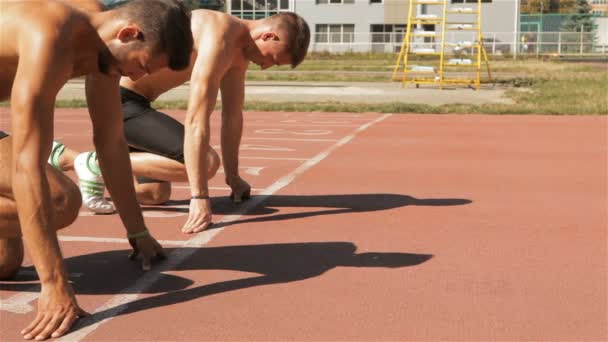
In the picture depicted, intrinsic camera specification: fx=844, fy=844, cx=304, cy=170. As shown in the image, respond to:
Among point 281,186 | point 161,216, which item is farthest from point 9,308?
point 281,186

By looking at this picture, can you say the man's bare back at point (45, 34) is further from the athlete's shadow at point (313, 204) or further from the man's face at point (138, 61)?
the athlete's shadow at point (313, 204)

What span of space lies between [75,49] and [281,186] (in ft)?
13.5

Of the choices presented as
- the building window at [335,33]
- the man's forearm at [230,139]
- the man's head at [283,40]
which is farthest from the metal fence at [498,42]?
the man's head at [283,40]

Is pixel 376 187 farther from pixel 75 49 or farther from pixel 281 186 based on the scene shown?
pixel 75 49

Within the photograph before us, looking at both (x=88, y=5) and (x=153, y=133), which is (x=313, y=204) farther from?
(x=88, y=5)

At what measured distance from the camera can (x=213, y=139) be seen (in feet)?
36.6

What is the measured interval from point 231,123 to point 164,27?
3.16 meters

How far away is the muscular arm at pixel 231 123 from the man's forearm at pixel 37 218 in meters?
3.29

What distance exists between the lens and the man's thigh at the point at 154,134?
6055mm

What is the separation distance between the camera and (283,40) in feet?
18.0

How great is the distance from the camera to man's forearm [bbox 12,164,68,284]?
3342 millimetres

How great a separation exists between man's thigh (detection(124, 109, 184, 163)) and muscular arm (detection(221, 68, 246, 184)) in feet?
1.83

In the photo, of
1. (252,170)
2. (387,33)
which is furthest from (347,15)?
(252,170)

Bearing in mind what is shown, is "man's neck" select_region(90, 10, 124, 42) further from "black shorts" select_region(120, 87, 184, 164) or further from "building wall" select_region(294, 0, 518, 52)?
"building wall" select_region(294, 0, 518, 52)
